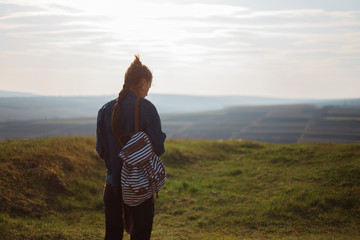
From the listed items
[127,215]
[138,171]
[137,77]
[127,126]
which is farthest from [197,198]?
[137,77]

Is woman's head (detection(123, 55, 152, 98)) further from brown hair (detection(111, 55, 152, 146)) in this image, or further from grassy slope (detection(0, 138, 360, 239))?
grassy slope (detection(0, 138, 360, 239))

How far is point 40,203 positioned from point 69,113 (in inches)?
4834

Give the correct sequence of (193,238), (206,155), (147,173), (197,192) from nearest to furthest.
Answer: (147,173) < (193,238) < (197,192) < (206,155)

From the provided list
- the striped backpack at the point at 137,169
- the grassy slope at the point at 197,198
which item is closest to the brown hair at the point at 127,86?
the striped backpack at the point at 137,169

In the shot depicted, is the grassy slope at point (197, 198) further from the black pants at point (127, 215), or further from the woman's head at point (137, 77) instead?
the woman's head at point (137, 77)

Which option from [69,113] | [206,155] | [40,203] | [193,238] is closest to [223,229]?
[193,238]

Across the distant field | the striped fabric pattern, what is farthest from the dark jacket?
the distant field

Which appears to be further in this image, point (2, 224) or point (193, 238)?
point (193, 238)

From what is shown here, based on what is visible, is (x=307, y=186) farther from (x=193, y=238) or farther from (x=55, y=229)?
(x=55, y=229)

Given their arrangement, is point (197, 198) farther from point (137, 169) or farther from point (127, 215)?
point (137, 169)

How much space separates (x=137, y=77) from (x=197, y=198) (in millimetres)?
7553

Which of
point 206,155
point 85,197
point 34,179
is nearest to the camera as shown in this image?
point 34,179

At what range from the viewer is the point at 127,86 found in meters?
3.67

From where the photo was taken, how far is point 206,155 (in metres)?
17.2
